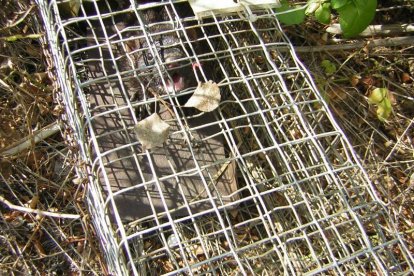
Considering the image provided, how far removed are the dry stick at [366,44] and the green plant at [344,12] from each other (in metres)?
0.38

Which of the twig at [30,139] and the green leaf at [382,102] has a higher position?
the twig at [30,139]

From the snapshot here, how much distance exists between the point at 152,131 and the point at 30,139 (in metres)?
0.85

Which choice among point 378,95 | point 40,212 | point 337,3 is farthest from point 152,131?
point 378,95

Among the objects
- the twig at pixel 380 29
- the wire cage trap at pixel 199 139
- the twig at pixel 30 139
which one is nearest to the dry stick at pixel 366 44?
the twig at pixel 380 29

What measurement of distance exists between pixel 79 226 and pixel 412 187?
152 cm

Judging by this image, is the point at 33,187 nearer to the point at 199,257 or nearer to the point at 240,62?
the point at 199,257

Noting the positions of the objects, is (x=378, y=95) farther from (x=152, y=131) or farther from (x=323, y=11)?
(x=152, y=131)

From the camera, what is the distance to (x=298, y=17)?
201 centimetres

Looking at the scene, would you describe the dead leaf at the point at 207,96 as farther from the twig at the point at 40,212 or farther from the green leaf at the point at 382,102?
the green leaf at the point at 382,102

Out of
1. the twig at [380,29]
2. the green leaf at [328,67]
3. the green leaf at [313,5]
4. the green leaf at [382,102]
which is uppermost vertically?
the green leaf at [313,5]

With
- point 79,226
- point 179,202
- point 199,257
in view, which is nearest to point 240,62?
point 179,202

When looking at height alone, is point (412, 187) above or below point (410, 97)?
below

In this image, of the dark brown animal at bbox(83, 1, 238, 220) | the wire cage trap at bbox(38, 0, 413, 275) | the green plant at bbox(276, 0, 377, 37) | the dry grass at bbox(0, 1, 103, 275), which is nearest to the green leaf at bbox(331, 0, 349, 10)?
the green plant at bbox(276, 0, 377, 37)

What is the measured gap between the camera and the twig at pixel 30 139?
2145 millimetres
